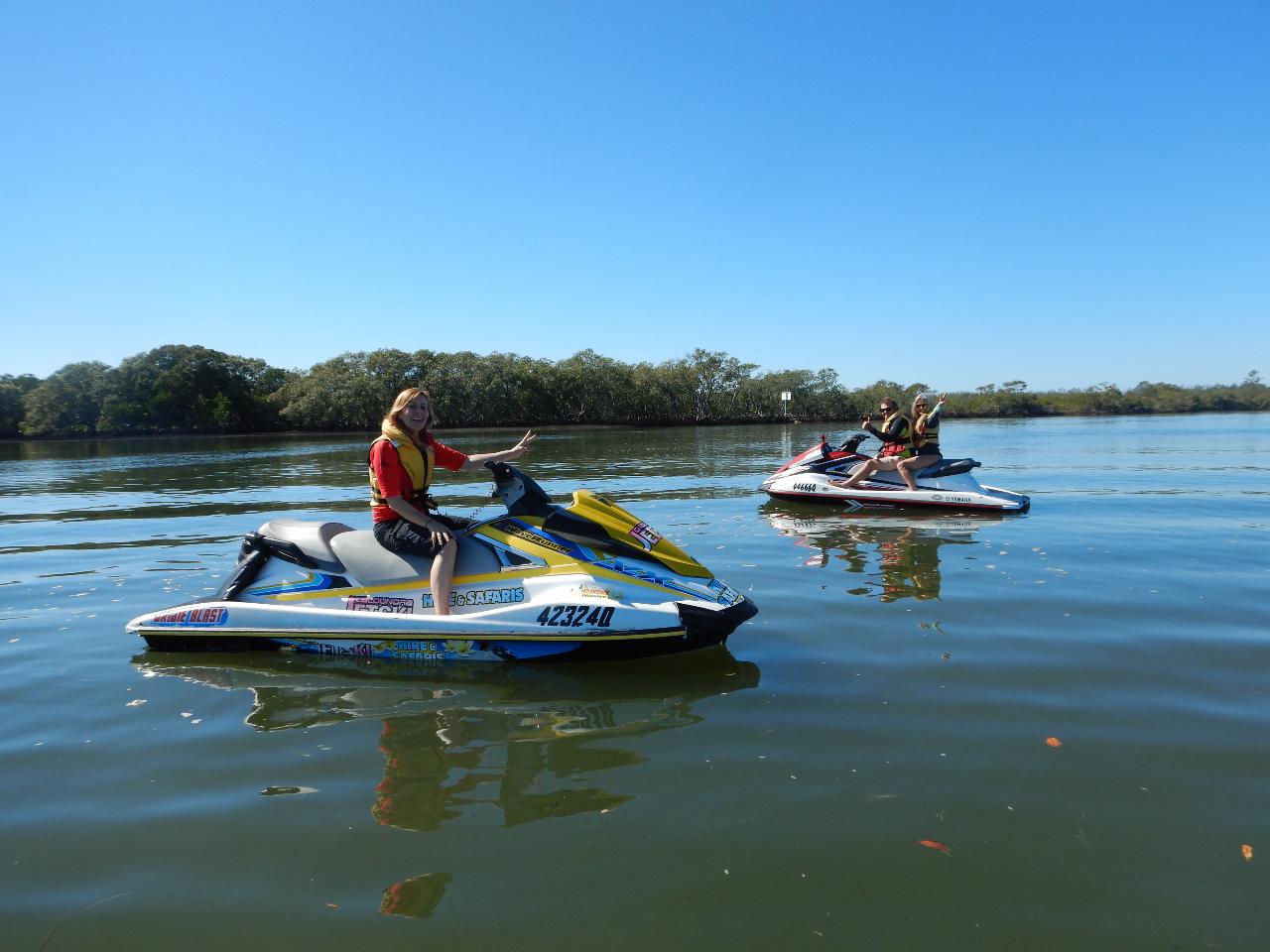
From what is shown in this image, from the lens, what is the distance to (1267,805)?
11.3ft

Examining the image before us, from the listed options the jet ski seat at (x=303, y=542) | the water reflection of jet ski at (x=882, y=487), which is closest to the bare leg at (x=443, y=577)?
the jet ski seat at (x=303, y=542)

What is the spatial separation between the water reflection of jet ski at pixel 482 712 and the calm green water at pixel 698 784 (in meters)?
0.02

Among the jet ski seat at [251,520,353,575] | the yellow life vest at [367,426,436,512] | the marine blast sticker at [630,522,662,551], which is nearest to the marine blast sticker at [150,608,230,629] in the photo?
the jet ski seat at [251,520,353,575]

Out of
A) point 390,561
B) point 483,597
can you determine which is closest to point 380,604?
point 390,561

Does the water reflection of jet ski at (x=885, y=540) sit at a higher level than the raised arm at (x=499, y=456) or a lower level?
lower

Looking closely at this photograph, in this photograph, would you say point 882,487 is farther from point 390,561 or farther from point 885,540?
point 390,561

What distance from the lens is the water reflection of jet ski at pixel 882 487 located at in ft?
41.2

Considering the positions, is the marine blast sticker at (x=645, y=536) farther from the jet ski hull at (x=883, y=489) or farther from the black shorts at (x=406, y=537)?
A: the jet ski hull at (x=883, y=489)

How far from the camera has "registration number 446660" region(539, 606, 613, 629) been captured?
16.8 feet

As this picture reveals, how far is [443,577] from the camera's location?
5449 millimetres

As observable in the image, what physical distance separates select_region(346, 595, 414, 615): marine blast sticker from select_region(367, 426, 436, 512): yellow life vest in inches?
27.6

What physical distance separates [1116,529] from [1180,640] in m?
5.52

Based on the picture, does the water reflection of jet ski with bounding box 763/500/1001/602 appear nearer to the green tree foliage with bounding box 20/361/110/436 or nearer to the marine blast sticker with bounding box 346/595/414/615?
the marine blast sticker with bounding box 346/595/414/615

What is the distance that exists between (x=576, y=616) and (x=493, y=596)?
28.3 inches
